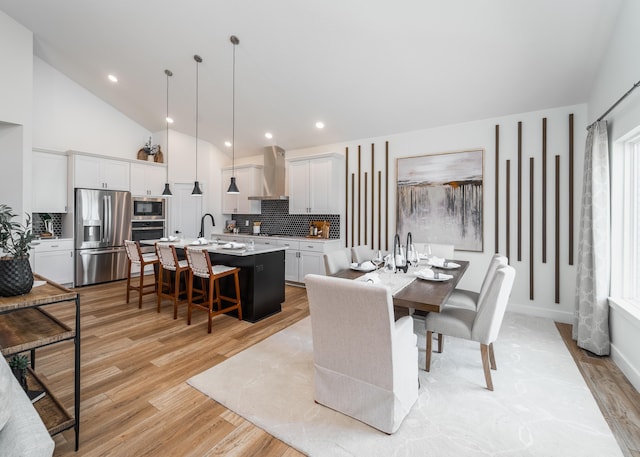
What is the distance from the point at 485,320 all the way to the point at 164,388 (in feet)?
8.01

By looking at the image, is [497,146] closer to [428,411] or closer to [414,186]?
[414,186]

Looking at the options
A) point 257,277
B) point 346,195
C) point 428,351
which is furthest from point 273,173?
point 428,351

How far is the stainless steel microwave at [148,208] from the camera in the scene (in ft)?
19.5

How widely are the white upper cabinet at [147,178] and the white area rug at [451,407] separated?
456 centimetres

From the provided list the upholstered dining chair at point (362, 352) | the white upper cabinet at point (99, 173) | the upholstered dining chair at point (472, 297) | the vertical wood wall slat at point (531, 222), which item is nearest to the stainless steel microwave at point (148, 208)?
the white upper cabinet at point (99, 173)

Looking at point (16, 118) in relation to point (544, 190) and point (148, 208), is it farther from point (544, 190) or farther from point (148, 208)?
point (544, 190)

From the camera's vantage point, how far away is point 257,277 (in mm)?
3824

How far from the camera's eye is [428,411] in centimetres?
209

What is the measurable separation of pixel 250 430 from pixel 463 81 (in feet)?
13.5

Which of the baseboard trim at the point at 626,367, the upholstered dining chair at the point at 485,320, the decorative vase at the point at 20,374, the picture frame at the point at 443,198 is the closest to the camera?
the decorative vase at the point at 20,374

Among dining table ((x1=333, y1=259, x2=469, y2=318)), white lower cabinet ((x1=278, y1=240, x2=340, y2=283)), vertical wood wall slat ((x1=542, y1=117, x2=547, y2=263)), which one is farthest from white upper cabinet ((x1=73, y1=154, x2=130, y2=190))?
vertical wood wall slat ((x1=542, y1=117, x2=547, y2=263))

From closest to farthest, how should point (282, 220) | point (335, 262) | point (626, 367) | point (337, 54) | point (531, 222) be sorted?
point (626, 367)
point (335, 262)
point (337, 54)
point (531, 222)
point (282, 220)

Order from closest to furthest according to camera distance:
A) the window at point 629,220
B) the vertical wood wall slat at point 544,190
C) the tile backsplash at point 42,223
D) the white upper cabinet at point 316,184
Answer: the window at point 629,220 < the vertical wood wall slat at point 544,190 < the tile backsplash at point 42,223 < the white upper cabinet at point 316,184

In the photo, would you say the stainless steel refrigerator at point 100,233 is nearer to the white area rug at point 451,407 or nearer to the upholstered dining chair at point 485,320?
the white area rug at point 451,407
